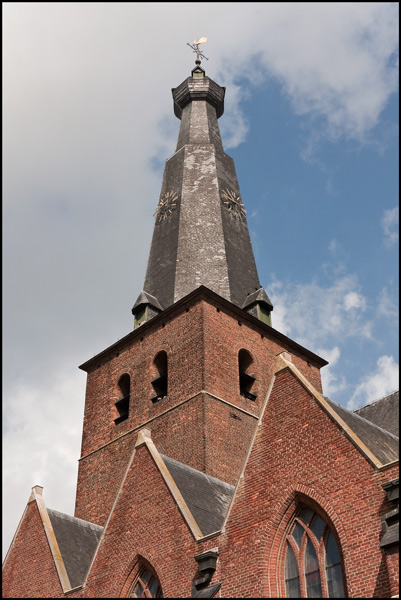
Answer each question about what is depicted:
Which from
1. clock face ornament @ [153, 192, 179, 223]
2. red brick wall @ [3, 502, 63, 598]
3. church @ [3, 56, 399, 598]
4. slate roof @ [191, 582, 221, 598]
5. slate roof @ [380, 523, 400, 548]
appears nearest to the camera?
slate roof @ [380, 523, 400, 548]

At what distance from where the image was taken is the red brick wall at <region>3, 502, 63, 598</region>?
68.8ft

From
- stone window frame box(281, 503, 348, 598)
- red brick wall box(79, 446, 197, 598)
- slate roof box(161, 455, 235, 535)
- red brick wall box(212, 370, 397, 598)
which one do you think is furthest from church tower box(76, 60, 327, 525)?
stone window frame box(281, 503, 348, 598)

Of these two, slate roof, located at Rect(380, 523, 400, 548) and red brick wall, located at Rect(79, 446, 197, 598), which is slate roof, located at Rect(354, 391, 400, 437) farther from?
slate roof, located at Rect(380, 523, 400, 548)

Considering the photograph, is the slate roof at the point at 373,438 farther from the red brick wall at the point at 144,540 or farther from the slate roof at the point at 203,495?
the red brick wall at the point at 144,540

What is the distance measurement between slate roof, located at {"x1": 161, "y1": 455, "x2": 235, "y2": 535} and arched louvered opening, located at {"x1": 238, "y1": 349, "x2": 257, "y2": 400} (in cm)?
674

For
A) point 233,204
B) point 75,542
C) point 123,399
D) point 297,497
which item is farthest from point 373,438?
point 233,204

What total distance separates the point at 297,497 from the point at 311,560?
1276 millimetres

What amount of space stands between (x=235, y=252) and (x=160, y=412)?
893cm

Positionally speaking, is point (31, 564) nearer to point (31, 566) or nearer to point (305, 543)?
point (31, 566)

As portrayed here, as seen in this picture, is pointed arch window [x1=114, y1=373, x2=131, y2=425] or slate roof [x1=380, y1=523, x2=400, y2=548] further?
pointed arch window [x1=114, y1=373, x2=131, y2=425]

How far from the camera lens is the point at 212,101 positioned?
41250 mm

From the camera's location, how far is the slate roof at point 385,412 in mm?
23031

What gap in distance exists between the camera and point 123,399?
30.0m

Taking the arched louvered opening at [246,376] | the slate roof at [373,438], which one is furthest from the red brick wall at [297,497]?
the arched louvered opening at [246,376]
